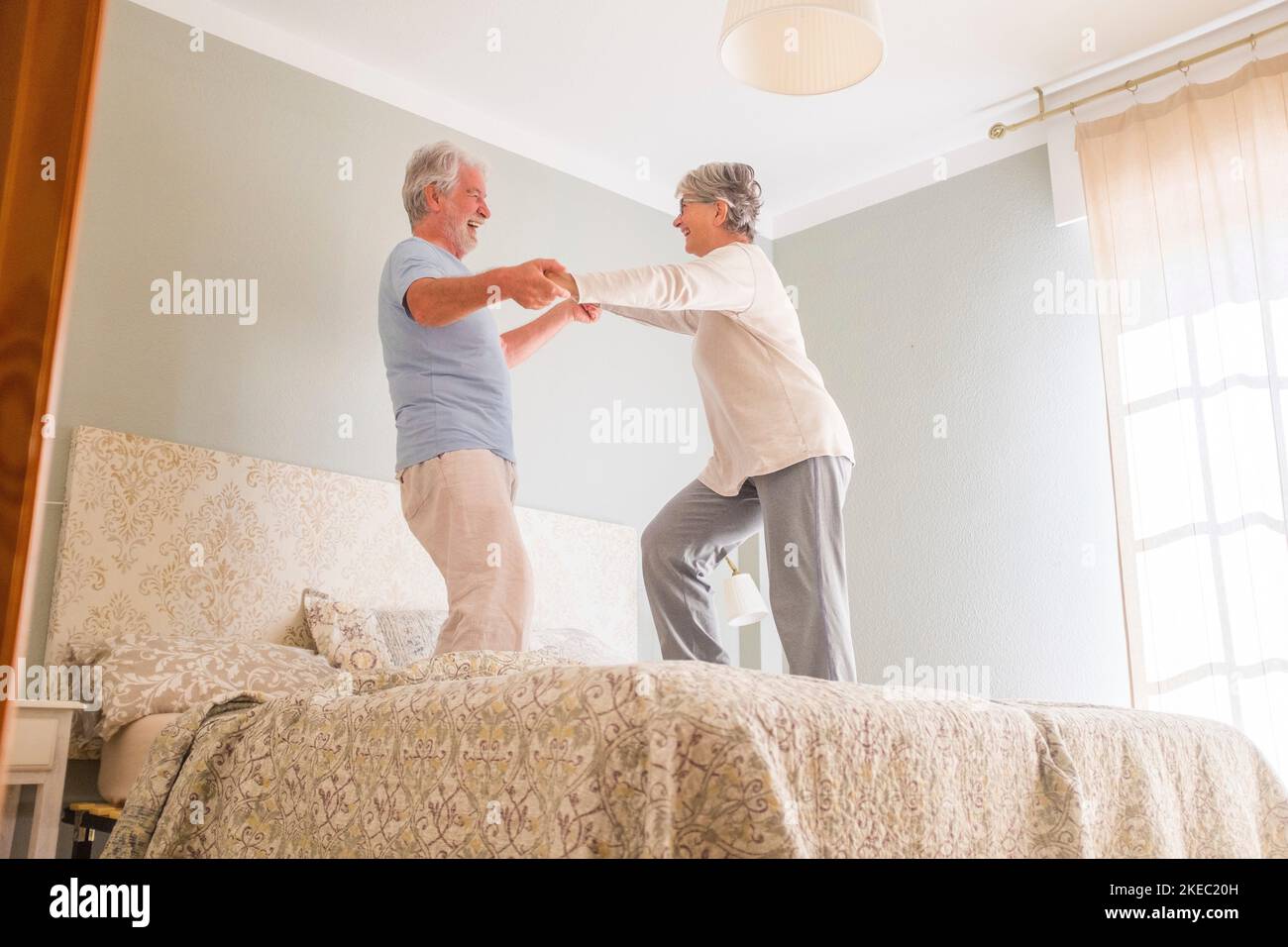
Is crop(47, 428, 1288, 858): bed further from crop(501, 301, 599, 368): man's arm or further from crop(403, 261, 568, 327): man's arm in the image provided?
crop(501, 301, 599, 368): man's arm

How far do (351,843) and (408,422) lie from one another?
131 centimetres

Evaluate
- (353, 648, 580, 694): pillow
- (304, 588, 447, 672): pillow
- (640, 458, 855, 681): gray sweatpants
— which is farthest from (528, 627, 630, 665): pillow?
(353, 648, 580, 694): pillow

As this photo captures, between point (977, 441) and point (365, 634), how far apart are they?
2399 mm

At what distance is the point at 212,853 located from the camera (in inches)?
57.7

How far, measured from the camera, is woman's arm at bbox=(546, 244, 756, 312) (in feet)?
7.08

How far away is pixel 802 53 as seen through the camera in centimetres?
269

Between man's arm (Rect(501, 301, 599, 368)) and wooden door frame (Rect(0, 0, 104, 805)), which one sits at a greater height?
man's arm (Rect(501, 301, 599, 368))

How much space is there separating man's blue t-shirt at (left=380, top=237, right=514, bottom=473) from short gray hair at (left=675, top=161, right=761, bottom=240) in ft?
2.27

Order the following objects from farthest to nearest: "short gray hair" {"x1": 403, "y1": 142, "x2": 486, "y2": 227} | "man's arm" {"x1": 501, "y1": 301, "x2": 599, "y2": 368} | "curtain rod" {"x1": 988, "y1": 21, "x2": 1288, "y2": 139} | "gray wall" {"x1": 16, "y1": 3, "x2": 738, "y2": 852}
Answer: "curtain rod" {"x1": 988, "y1": 21, "x2": 1288, "y2": 139} < "man's arm" {"x1": 501, "y1": 301, "x2": 599, "y2": 368} < "gray wall" {"x1": 16, "y1": 3, "x2": 738, "y2": 852} < "short gray hair" {"x1": 403, "y1": 142, "x2": 486, "y2": 227}

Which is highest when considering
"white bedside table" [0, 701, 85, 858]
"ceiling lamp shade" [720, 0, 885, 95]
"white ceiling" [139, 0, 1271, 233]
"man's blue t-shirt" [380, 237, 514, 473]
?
"white ceiling" [139, 0, 1271, 233]

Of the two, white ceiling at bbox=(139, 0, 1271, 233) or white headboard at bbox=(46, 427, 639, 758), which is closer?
white headboard at bbox=(46, 427, 639, 758)

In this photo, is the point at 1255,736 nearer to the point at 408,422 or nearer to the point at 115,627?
the point at 408,422

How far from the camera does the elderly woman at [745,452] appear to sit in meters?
2.24
